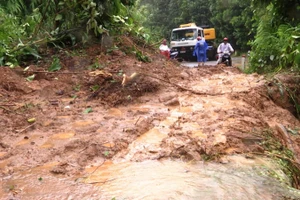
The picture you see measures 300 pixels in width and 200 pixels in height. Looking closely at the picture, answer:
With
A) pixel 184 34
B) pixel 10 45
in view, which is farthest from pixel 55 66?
pixel 184 34

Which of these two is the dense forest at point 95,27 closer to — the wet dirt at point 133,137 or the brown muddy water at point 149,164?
the wet dirt at point 133,137

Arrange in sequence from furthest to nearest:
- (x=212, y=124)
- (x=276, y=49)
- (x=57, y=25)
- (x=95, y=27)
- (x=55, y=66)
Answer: (x=57, y=25) < (x=276, y=49) < (x=95, y=27) < (x=55, y=66) < (x=212, y=124)

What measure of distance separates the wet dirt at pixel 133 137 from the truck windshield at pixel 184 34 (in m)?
12.4

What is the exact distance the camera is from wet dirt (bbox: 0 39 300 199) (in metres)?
2.75

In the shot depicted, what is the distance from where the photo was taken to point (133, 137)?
3.89 metres

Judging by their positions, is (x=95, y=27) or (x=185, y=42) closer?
(x=95, y=27)

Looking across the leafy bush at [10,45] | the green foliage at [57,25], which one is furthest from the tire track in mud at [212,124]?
the leafy bush at [10,45]

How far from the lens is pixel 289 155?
3.48 metres

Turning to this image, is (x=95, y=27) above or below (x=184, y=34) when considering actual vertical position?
above

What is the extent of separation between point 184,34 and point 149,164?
55.4ft

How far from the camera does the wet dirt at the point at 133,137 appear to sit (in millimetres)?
2750

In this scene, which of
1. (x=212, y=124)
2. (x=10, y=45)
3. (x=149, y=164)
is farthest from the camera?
(x=10, y=45)

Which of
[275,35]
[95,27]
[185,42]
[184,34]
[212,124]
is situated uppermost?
[95,27]

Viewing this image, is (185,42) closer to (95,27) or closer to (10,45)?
(95,27)
